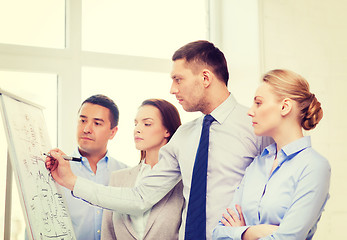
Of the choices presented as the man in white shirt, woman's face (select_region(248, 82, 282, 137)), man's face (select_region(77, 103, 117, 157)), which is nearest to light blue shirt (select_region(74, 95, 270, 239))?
the man in white shirt

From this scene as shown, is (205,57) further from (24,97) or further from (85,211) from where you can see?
(24,97)

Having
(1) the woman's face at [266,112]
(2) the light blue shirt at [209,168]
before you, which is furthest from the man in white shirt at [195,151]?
(1) the woman's face at [266,112]

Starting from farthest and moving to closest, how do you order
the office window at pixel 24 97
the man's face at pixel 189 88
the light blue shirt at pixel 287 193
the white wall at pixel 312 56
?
the white wall at pixel 312 56, the office window at pixel 24 97, the man's face at pixel 189 88, the light blue shirt at pixel 287 193

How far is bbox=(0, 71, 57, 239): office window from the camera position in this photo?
2666 millimetres

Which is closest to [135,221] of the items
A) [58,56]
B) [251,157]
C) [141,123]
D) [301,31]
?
[141,123]

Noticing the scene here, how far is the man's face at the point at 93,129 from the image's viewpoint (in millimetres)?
2402

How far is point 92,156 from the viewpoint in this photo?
247cm

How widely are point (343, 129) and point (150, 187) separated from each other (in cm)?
166

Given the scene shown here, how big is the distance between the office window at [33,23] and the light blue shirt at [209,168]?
4.22 ft

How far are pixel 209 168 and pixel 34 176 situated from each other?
2.44 feet

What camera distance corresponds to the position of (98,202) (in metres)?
1.95

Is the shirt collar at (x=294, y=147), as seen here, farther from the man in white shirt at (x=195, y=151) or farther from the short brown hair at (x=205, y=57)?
the short brown hair at (x=205, y=57)

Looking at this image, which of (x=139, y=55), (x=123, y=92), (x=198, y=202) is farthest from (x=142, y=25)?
(x=198, y=202)

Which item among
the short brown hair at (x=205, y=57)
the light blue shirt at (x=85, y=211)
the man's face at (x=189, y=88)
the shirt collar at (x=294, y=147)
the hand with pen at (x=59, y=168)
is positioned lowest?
the light blue shirt at (x=85, y=211)
